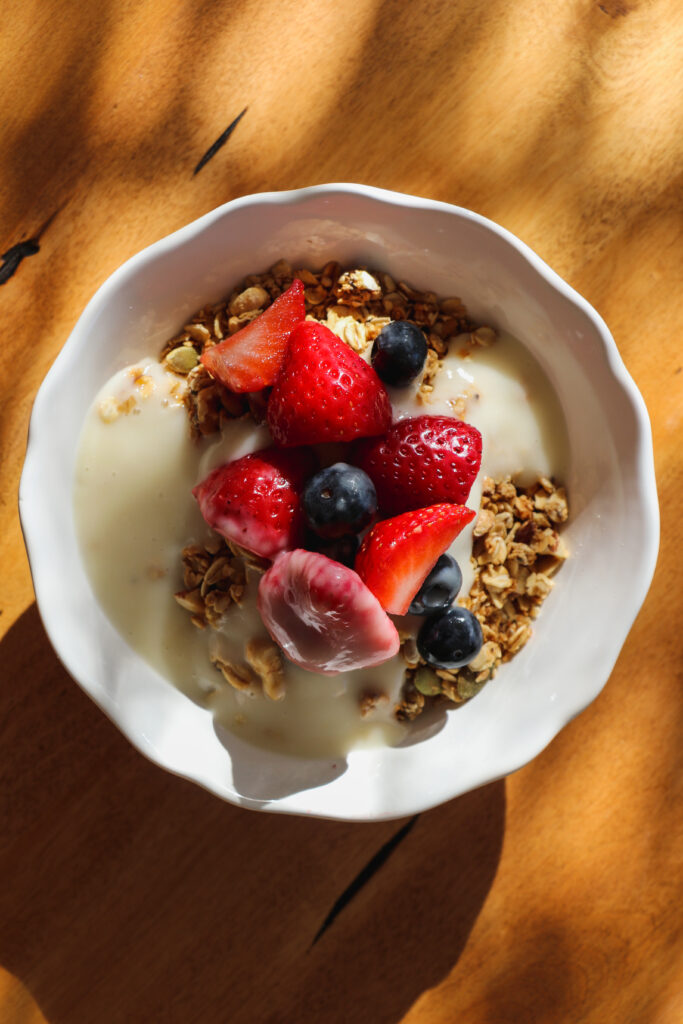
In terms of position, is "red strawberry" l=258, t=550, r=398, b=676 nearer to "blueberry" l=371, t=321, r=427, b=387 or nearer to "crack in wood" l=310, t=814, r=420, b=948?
"blueberry" l=371, t=321, r=427, b=387

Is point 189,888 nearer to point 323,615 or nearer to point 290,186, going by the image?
point 323,615

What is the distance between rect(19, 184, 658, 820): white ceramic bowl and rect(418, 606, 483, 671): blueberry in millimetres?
107

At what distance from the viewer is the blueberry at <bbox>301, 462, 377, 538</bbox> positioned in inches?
30.5

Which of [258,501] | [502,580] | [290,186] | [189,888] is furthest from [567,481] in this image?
[189,888]

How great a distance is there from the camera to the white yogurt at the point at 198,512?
87 centimetres

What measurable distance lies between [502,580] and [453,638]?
0.10 m

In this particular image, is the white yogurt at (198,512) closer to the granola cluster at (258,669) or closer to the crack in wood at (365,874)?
the granola cluster at (258,669)

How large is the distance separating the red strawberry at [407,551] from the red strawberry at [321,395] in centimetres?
11

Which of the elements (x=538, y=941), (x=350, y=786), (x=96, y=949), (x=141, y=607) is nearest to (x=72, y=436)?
(x=141, y=607)

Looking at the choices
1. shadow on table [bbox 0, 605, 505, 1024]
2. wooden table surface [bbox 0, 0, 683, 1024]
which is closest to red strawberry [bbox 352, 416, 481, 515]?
wooden table surface [bbox 0, 0, 683, 1024]

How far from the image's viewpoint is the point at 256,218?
86 cm

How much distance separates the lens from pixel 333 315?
90cm

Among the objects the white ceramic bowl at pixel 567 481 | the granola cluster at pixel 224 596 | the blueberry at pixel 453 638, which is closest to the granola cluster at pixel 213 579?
the granola cluster at pixel 224 596

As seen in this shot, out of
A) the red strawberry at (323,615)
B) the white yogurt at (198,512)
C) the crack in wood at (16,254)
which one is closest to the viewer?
the red strawberry at (323,615)
